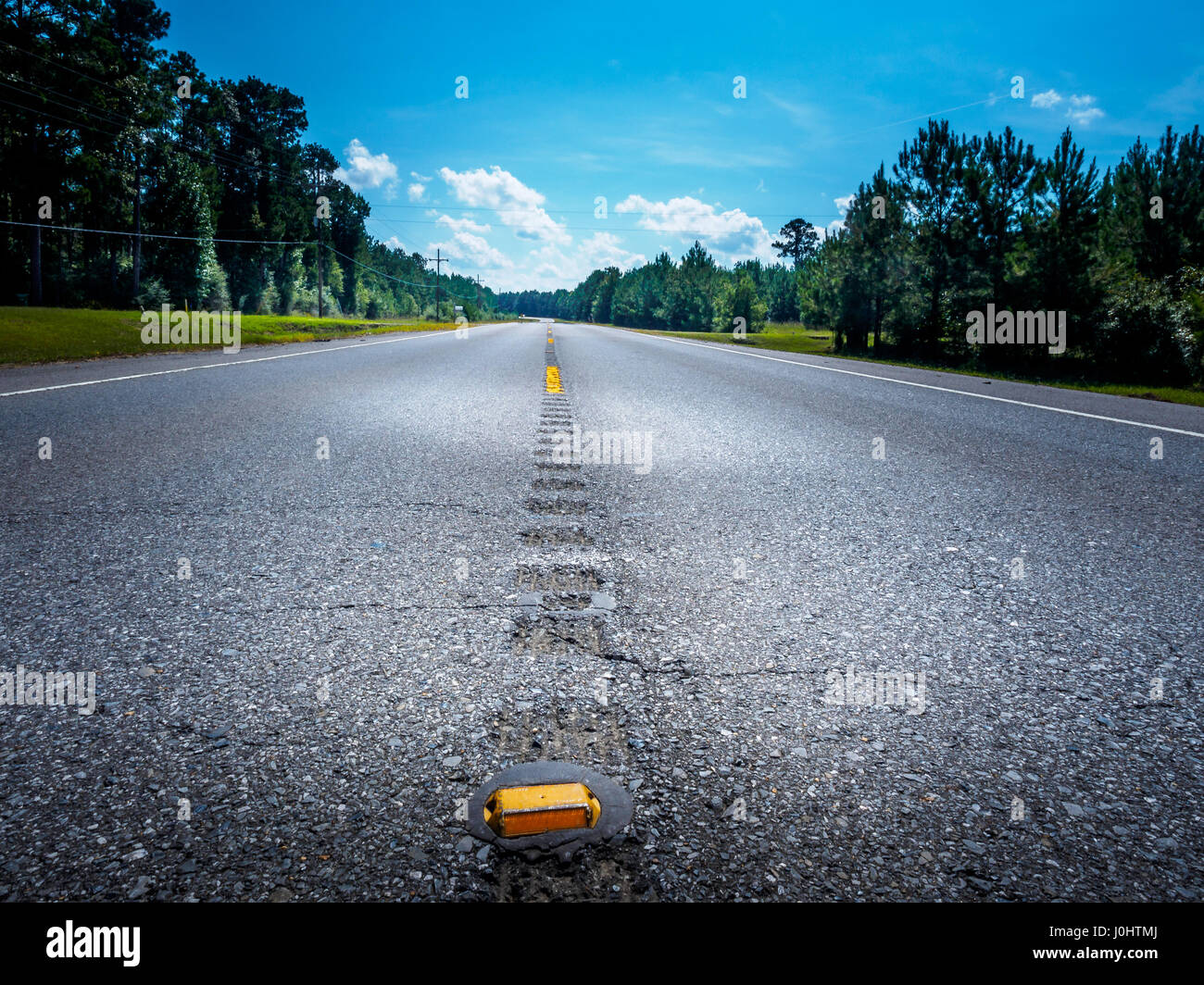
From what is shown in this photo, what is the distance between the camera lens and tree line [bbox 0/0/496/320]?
3897cm

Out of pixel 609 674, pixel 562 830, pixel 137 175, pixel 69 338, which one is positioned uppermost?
pixel 137 175

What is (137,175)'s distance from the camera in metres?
44.8

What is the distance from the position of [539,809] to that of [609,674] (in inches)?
25.5

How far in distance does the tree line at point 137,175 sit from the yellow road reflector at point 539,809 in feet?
132

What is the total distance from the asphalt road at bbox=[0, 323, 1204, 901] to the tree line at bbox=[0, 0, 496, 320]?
125ft

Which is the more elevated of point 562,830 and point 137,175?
point 137,175

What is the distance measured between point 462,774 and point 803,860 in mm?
778

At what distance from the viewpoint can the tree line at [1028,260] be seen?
19.2 m

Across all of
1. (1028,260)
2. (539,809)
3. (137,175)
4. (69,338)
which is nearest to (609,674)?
(539,809)

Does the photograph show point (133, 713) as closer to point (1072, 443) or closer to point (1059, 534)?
point (1059, 534)

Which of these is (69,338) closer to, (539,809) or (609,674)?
(609,674)

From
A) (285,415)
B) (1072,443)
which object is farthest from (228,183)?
(1072,443)

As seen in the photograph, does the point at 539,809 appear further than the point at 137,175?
No

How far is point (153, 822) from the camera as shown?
145 centimetres
